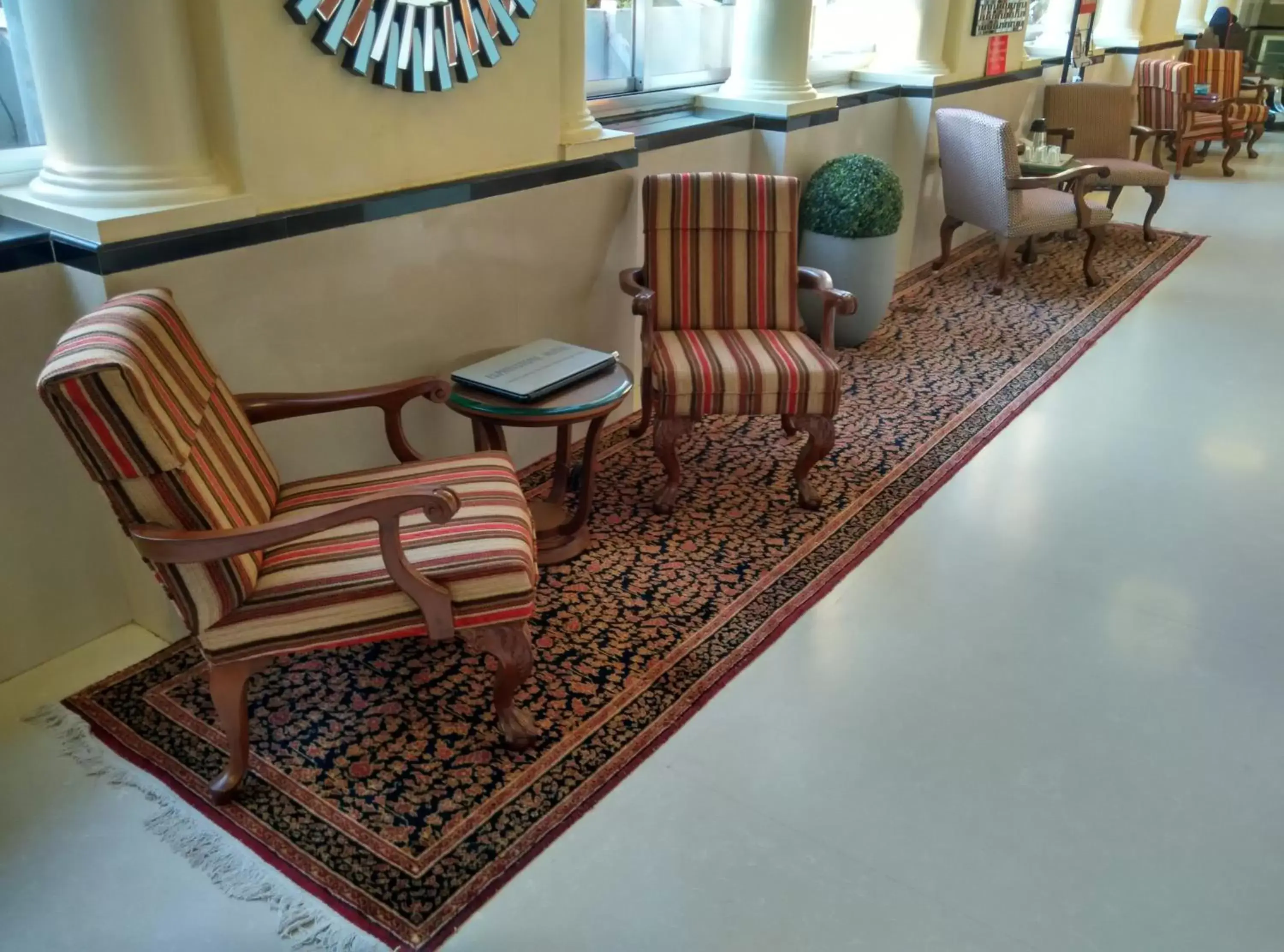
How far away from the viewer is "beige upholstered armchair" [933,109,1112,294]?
17.0 ft

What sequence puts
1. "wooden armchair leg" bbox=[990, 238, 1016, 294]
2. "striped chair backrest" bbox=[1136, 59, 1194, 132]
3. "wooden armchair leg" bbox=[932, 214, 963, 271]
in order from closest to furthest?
"wooden armchair leg" bbox=[990, 238, 1016, 294]
"wooden armchair leg" bbox=[932, 214, 963, 271]
"striped chair backrest" bbox=[1136, 59, 1194, 132]

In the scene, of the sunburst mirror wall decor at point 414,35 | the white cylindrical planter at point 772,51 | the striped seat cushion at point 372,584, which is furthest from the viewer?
the white cylindrical planter at point 772,51

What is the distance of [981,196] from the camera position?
536 centimetres

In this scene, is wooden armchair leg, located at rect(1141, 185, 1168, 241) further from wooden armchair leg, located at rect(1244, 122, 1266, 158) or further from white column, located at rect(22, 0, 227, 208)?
white column, located at rect(22, 0, 227, 208)

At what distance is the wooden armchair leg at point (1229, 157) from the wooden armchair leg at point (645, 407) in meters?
7.01

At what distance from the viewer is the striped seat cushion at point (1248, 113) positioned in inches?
335

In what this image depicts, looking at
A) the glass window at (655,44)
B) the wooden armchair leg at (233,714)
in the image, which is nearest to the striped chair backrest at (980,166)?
the glass window at (655,44)

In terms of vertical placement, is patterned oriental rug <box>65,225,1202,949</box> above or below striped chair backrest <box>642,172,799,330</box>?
below

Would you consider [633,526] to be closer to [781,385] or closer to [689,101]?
[781,385]

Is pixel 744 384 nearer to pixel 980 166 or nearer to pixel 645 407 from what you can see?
pixel 645 407

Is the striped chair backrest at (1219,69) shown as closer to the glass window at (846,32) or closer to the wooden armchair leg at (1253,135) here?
the wooden armchair leg at (1253,135)

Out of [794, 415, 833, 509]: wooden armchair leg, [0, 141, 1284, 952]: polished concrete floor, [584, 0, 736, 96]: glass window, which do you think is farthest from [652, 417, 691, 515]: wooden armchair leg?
[584, 0, 736, 96]: glass window

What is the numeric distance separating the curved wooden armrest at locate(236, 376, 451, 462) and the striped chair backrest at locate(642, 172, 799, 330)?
1151 millimetres

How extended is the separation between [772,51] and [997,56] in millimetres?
2397
